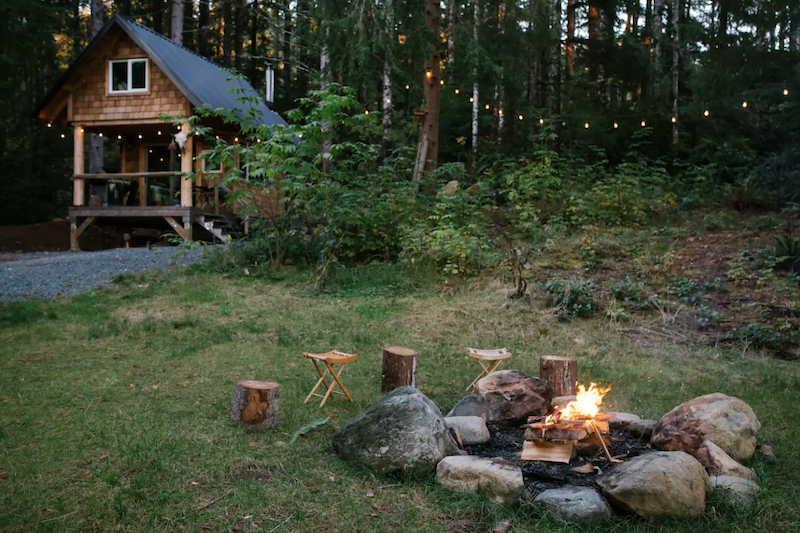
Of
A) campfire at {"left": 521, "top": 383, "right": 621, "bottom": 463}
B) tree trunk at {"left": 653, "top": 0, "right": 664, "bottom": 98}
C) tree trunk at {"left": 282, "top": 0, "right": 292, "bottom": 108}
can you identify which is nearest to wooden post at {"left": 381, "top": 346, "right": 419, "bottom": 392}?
campfire at {"left": 521, "top": 383, "right": 621, "bottom": 463}

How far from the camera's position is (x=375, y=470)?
12.7 ft

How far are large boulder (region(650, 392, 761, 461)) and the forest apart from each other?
675 centimetres

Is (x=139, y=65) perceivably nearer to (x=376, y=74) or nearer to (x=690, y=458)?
(x=376, y=74)

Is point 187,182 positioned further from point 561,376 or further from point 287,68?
point 287,68

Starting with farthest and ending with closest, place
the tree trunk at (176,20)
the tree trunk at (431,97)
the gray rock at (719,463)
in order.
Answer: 1. the tree trunk at (176,20)
2. the tree trunk at (431,97)
3. the gray rock at (719,463)

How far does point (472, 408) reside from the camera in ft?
16.0

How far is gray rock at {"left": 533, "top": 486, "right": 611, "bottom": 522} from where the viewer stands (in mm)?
3301

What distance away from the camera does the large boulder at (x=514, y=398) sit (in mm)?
4852

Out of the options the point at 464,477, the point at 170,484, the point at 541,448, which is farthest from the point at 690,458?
the point at 170,484

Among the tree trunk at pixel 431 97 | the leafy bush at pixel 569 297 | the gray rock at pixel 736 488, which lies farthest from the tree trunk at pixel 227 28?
the gray rock at pixel 736 488

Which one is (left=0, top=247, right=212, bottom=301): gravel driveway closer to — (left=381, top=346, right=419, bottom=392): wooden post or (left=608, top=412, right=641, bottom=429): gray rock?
(left=381, top=346, right=419, bottom=392): wooden post

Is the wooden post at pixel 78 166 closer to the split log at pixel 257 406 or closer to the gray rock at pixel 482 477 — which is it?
the split log at pixel 257 406

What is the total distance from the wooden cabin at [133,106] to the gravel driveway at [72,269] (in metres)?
2.05

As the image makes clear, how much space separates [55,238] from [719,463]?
19.4 meters
